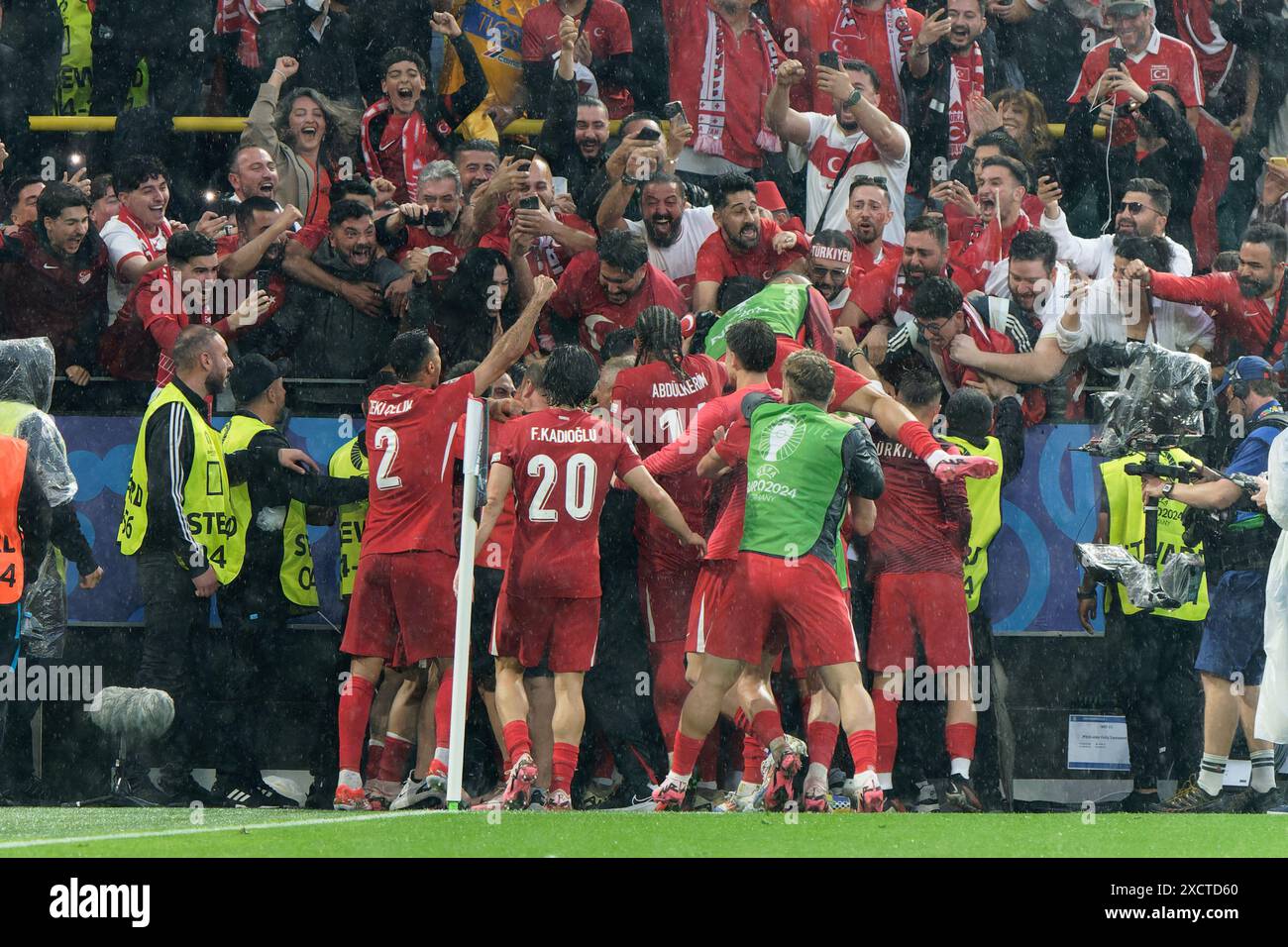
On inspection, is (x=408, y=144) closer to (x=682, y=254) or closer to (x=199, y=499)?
(x=682, y=254)

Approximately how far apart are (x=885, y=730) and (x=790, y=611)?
5.01 ft

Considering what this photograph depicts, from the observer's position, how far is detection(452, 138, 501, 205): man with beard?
1126 cm

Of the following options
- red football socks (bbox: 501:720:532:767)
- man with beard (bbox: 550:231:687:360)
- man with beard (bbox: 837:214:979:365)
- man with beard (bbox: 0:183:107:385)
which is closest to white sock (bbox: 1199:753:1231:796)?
man with beard (bbox: 837:214:979:365)

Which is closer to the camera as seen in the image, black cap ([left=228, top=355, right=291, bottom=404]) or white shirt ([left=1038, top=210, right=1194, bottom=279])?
black cap ([left=228, top=355, right=291, bottom=404])

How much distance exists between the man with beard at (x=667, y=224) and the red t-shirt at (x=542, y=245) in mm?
210

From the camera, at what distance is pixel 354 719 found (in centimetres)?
927

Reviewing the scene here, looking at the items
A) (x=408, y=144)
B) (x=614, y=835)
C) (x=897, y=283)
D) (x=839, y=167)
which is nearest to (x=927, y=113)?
(x=839, y=167)

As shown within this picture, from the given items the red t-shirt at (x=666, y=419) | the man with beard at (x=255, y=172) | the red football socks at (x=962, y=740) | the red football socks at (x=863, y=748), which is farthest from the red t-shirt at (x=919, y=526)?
the man with beard at (x=255, y=172)

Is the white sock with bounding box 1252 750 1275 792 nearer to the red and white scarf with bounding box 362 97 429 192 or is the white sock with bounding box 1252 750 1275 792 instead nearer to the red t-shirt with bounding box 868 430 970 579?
the red t-shirt with bounding box 868 430 970 579

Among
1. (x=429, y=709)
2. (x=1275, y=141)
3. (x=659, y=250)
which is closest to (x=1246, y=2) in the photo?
(x=1275, y=141)

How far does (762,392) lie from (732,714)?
1.73m

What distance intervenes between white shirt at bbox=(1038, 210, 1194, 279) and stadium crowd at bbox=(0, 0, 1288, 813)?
0.03m

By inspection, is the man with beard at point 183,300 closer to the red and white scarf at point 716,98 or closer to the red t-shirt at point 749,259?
the red t-shirt at point 749,259
